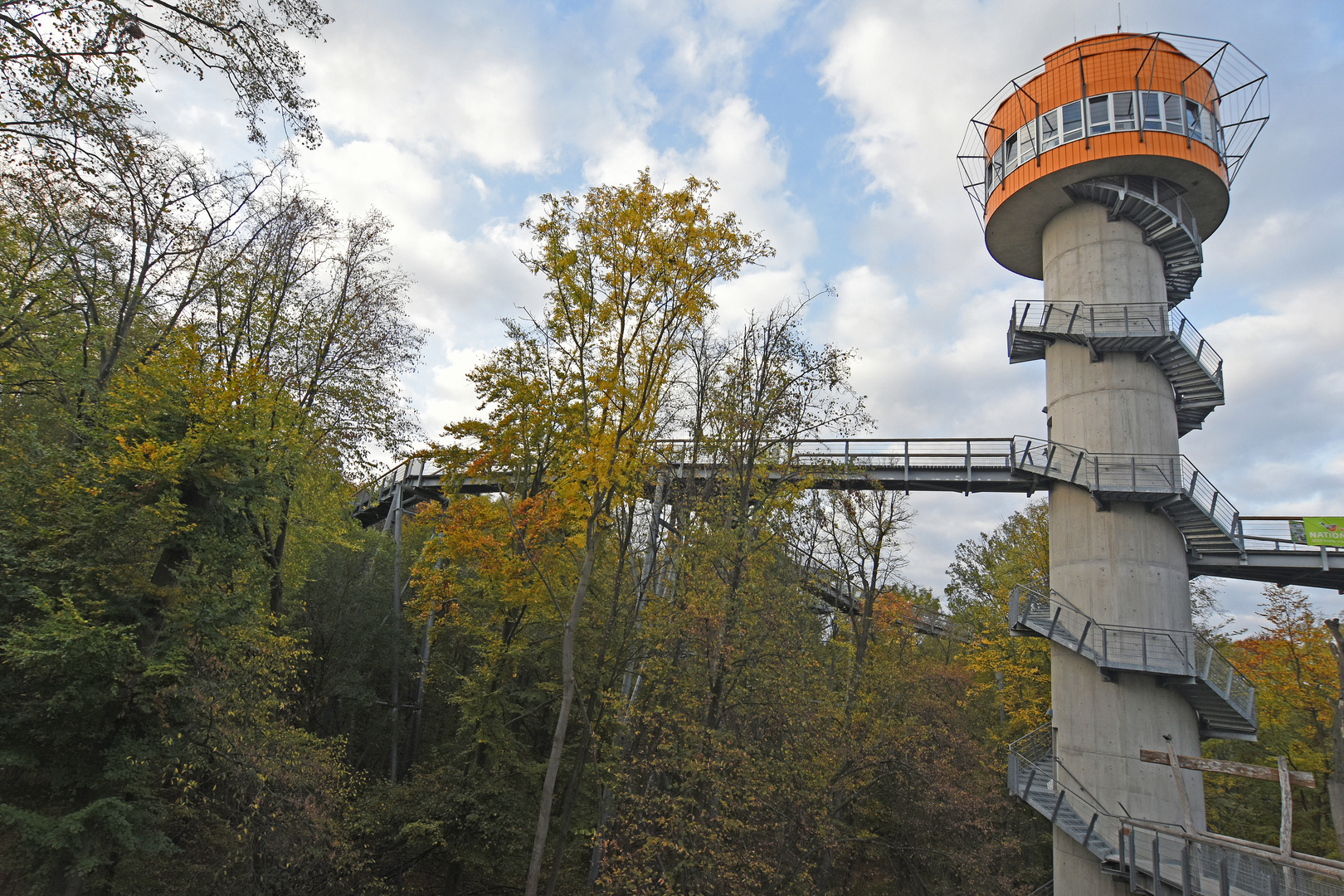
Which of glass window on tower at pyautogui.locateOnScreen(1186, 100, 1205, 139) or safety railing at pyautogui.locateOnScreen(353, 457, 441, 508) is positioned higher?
glass window on tower at pyautogui.locateOnScreen(1186, 100, 1205, 139)

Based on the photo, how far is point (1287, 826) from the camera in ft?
30.0

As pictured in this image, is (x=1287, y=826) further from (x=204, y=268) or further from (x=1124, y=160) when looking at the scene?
(x=204, y=268)

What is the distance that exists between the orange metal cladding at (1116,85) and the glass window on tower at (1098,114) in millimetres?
172

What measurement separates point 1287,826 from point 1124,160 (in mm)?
14351

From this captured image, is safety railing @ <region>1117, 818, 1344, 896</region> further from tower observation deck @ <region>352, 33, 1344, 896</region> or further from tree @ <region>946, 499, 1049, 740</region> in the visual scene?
tree @ <region>946, 499, 1049, 740</region>

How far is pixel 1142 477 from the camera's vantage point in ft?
50.9

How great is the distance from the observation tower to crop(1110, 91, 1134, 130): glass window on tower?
3 cm

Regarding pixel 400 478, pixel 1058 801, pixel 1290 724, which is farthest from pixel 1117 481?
pixel 400 478

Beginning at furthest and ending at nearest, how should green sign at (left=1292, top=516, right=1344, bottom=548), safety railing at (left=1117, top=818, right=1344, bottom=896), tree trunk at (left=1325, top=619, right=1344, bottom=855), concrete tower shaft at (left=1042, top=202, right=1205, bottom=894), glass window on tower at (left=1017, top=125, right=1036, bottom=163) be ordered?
glass window on tower at (left=1017, top=125, right=1036, bottom=163) < green sign at (left=1292, top=516, right=1344, bottom=548) < concrete tower shaft at (left=1042, top=202, right=1205, bottom=894) < tree trunk at (left=1325, top=619, right=1344, bottom=855) < safety railing at (left=1117, top=818, right=1344, bottom=896)

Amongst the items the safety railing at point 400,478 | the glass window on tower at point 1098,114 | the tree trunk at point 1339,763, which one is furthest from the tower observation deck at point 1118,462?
the safety railing at point 400,478

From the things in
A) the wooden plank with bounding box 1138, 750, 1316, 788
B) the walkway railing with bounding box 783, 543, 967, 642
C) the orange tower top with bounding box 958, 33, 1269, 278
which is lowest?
the wooden plank with bounding box 1138, 750, 1316, 788

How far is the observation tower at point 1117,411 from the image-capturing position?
1491cm

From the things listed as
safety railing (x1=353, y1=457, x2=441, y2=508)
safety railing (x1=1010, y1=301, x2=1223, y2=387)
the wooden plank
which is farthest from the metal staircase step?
safety railing (x1=353, y1=457, x2=441, y2=508)

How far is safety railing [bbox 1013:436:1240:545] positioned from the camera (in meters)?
15.3
